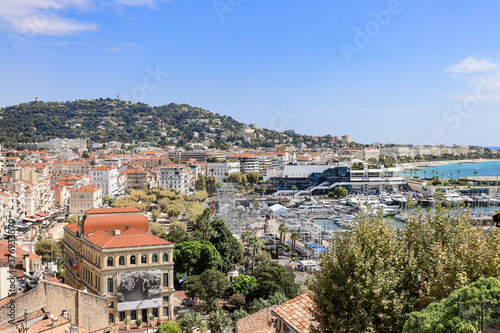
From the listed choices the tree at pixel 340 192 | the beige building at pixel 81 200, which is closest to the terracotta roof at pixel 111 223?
the beige building at pixel 81 200

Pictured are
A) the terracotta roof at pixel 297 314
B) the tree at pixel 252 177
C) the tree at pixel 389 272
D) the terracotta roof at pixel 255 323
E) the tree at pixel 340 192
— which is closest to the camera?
the tree at pixel 389 272

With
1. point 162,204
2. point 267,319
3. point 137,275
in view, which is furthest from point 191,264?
point 162,204

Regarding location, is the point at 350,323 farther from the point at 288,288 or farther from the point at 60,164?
the point at 60,164

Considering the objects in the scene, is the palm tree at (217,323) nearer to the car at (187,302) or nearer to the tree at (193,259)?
the car at (187,302)

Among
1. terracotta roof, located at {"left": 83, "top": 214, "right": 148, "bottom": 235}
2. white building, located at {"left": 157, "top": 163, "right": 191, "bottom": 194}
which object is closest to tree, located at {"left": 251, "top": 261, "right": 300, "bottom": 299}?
terracotta roof, located at {"left": 83, "top": 214, "right": 148, "bottom": 235}

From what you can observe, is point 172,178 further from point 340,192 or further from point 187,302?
point 187,302

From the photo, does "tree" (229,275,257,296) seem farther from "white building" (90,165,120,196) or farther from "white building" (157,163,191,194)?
"white building" (157,163,191,194)

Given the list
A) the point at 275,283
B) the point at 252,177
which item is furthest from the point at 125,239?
the point at 252,177

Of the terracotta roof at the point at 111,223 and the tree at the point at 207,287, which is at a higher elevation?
the terracotta roof at the point at 111,223
